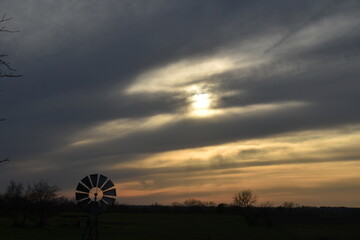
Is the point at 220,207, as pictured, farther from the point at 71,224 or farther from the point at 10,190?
the point at 71,224

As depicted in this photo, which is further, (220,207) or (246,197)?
(220,207)

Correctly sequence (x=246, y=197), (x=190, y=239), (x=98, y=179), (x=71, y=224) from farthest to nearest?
(x=246, y=197)
(x=71, y=224)
(x=190, y=239)
(x=98, y=179)

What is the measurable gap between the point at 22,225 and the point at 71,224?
7.76 m

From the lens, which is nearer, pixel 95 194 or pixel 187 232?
pixel 95 194

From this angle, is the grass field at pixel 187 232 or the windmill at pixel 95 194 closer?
the windmill at pixel 95 194

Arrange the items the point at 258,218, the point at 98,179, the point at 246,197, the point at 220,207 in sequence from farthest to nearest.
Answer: the point at 220,207 → the point at 246,197 → the point at 258,218 → the point at 98,179

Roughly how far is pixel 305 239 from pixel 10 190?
231ft

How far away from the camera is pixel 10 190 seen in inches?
3905

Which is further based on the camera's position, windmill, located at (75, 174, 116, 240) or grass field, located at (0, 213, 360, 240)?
grass field, located at (0, 213, 360, 240)

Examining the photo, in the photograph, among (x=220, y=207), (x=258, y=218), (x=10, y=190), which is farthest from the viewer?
(x=220, y=207)

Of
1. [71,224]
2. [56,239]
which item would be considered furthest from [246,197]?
[56,239]

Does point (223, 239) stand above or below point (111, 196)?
below

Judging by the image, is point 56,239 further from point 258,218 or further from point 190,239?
point 258,218

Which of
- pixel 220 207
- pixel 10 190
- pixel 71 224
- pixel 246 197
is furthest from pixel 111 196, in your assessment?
pixel 220 207
